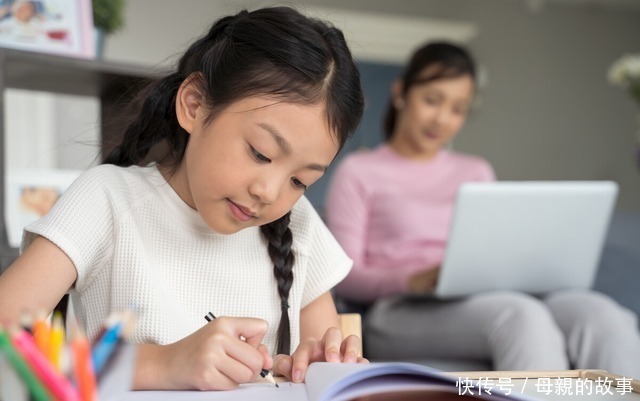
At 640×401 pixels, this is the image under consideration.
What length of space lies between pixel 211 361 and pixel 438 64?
1715 mm

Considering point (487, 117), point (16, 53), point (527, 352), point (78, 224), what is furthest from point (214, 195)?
point (487, 117)

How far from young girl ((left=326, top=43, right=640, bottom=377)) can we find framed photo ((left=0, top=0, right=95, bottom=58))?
32.0 inches

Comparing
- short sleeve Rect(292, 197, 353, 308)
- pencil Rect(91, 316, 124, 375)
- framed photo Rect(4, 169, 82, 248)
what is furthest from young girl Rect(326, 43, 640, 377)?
pencil Rect(91, 316, 124, 375)

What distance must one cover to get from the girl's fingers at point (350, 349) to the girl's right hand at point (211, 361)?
121mm

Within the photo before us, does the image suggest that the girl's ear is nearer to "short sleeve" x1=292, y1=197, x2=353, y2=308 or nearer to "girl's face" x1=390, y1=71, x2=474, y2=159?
"short sleeve" x1=292, y1=197, x2=353, y2=308

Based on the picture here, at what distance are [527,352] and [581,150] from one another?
165 inches

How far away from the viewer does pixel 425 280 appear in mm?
1823

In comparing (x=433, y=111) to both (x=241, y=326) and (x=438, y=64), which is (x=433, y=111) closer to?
(x=438, y=64)

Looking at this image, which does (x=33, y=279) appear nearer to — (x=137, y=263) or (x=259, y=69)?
(x=137, y=263)

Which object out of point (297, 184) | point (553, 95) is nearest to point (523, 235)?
point (297, 184)

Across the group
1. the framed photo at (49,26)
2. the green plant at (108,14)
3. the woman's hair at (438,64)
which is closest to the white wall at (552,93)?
the woman's hair at (438,64)

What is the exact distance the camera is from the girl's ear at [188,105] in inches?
37.7

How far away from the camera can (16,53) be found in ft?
4.53

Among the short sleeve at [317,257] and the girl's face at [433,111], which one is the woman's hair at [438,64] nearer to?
the girl's face at [433,111]
